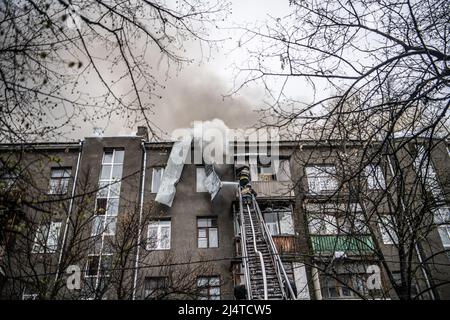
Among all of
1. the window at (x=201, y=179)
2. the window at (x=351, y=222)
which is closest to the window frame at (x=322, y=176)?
the window at (x=351, y=222)

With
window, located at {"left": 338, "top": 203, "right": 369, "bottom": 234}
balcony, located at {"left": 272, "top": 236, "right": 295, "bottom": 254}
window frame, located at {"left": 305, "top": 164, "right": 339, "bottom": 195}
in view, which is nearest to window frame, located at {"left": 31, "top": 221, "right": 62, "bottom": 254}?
window, located at {"left": 338, "top": 203, "right": 369, "bottom": 234}

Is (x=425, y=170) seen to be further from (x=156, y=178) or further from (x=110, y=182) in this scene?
(x=156, y=178)

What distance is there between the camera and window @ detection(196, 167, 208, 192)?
2116 cm

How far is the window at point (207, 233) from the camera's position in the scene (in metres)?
19.4

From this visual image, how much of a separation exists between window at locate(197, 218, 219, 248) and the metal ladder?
2.94 metres

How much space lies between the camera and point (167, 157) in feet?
72.6

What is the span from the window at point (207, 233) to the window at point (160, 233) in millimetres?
1705

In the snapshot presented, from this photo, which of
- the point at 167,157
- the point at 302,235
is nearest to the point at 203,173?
the point at 167,157

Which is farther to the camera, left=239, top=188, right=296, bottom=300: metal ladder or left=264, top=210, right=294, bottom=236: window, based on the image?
left=264, top=210, right=294, bottom=236: window

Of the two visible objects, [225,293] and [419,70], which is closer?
[419,70]

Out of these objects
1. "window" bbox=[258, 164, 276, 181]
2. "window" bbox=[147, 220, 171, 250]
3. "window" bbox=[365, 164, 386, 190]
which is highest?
"window" bbox=[258, 164, 276, 181]

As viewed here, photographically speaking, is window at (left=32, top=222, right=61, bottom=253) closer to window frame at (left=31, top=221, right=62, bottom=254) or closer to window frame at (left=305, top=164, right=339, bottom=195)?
window frame at (left=31, top=221, right=62, bottom=254)
